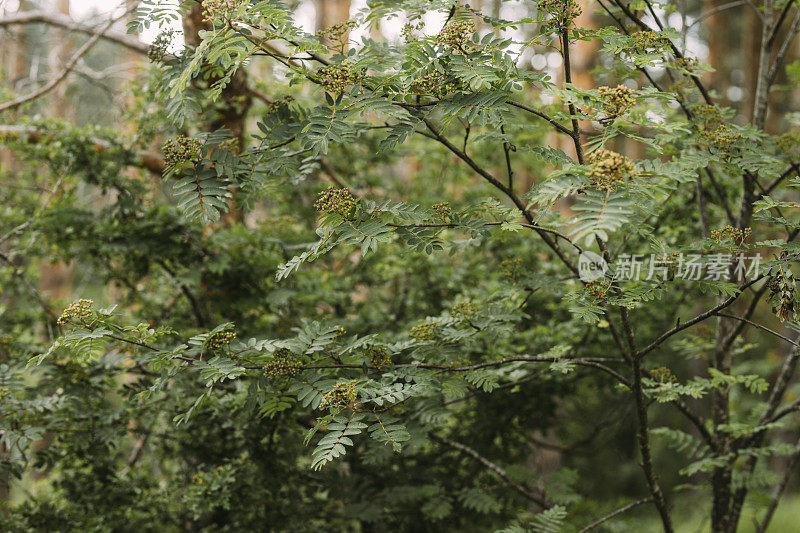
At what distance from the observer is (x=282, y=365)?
6.15 ft

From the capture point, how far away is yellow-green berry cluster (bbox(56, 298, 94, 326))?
1.72m

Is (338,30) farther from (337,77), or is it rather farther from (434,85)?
(434,85)

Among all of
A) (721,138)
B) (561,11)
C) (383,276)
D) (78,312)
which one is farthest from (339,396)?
(383,276)

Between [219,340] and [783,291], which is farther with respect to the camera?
[219,340]

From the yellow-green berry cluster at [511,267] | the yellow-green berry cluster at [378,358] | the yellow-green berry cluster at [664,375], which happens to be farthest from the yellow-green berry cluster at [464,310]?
the yellow-green berry cluster at [664,375]

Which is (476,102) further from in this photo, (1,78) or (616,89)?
(1,78)

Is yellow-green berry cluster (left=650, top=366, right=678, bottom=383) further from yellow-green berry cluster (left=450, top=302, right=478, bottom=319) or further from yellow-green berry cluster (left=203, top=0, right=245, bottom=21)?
yellow-green berry cluster (left=203, top=0, right=245, bottom=21)

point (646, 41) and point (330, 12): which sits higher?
point (330, 12)

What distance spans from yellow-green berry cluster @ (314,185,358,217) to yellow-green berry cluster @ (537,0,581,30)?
86 cm

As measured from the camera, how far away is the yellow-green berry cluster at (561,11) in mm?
1688

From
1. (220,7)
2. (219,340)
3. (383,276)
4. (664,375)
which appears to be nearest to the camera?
(220,7)

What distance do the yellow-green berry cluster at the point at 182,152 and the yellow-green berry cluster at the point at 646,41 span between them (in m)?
1.53

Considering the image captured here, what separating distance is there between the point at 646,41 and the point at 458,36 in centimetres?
66

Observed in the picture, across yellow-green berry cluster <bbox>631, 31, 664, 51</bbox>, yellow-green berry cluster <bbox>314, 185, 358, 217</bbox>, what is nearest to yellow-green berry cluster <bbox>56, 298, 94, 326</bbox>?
yellow-green berry cluster <bbox>314, 185, 358, 217</bbox>
